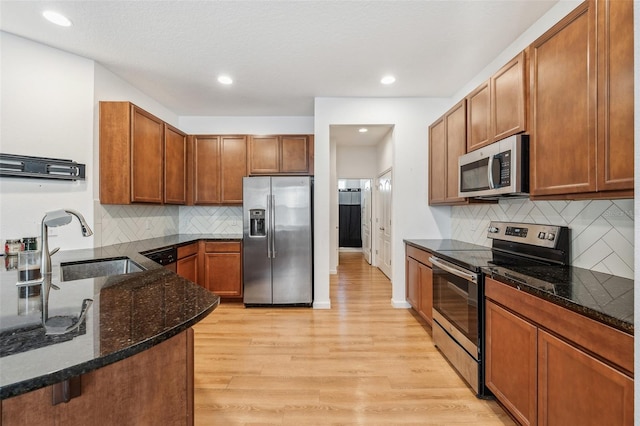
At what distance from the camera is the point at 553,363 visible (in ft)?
4.33

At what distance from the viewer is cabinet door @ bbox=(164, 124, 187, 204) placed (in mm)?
3494

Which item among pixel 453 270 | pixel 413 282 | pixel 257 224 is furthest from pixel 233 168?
pixel 453 270

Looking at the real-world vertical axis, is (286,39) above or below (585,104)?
above

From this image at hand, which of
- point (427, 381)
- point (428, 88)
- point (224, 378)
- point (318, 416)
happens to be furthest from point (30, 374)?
point (428, 88)

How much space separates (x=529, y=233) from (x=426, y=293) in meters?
1.18

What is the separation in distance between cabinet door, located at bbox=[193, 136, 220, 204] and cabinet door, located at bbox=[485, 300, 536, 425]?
3613 millimetres

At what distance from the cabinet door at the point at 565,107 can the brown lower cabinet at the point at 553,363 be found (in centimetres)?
68

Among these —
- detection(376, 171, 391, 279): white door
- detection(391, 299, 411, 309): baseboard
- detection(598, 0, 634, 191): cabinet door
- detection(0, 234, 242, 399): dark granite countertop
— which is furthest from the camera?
detection(376, 171, 391, 279): white door

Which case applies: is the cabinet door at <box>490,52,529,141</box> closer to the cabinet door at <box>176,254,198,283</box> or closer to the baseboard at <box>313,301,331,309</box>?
the baseboard at <box>313,301,331,309</box>

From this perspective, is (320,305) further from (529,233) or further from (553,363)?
(553,363)

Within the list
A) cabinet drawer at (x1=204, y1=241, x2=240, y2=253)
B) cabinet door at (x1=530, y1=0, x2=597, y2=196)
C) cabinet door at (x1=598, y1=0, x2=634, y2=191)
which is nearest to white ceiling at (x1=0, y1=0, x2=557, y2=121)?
cabinet door at (x1=530, y1=0, x2=597, y2=196)

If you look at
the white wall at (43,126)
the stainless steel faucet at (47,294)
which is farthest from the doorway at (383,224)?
the stainless steel faucet at (47,294)

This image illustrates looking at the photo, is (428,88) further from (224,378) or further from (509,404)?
(224,378)

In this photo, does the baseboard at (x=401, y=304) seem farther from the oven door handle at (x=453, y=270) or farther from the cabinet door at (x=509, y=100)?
the cabinet door at (x=509, y=100)
